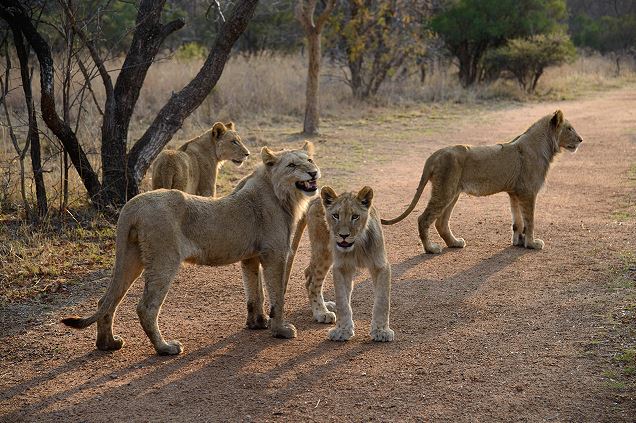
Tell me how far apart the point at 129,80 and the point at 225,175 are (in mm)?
2935

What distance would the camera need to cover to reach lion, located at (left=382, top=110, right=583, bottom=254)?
814 cm

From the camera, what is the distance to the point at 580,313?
6.17m

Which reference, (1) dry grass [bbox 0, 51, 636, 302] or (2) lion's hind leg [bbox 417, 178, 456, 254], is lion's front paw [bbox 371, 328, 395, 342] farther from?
(1) dry grass [bbox 0, 51, 636, 302]

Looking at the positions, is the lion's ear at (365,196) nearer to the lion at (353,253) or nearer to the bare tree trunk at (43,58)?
the lion at (353,253)

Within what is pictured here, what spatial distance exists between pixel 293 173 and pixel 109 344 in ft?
5.49

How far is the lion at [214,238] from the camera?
5.28 metres

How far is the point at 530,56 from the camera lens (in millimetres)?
23375

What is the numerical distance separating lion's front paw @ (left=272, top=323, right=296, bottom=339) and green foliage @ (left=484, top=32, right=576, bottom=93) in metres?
19.0

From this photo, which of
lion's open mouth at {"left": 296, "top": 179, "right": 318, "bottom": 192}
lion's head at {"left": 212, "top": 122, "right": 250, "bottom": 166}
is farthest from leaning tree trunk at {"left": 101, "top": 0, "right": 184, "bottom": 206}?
lion's open mouth at {"left": 296, "top": 179, "right": 318, "bottom": 192}

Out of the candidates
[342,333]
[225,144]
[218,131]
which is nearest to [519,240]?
[225,144]

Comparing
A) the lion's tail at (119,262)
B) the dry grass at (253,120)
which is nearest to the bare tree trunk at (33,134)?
the dry grass at (253,120)

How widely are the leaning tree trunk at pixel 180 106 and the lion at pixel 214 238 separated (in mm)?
3476

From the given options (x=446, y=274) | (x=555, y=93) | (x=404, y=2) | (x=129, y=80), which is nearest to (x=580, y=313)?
(x=446, y=274)

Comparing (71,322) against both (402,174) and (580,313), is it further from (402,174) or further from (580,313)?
(402,174)
